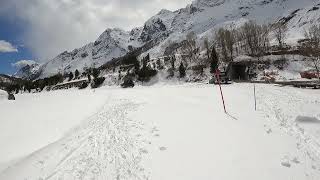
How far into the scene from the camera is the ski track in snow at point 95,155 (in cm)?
925

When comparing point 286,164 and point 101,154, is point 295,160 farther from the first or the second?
point 101,154

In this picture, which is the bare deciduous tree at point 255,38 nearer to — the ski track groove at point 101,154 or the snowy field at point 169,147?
the snowy field at point 169,147

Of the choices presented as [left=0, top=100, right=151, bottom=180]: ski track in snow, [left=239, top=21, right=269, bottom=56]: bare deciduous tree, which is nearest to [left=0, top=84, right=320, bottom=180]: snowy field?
[left=0, top=100, right=151, bottom=180]: ski track in snow

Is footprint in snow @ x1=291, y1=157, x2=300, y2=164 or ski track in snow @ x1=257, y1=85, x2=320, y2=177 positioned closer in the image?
footprint in snow @ x1=291, y1=157, x2=300, y2=164

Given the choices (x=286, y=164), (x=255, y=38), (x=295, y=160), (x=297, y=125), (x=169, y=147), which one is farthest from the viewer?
(x=255, y=38)

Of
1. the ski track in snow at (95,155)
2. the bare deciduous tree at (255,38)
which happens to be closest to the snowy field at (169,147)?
the ski track in snow at (95,155)

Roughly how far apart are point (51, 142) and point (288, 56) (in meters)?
84.7

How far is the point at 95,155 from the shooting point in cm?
1105

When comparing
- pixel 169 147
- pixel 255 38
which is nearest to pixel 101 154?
pixel 169 147

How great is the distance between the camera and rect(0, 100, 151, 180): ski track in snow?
925 centimetres

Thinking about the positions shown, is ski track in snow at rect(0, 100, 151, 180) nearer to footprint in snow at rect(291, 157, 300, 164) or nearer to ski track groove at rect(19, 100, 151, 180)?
ski track groove at rect(19, 100, 151, 180)

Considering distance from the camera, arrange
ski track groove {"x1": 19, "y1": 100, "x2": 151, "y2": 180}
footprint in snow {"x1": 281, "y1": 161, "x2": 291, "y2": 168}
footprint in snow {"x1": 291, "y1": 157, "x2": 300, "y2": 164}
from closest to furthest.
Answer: ski track groove {"x1": 19, "y1": 100, "x2": 151, "y2": 180} < footprint in snow {"x1": 281, "y1": 161, "x2": 291, "y2": 168} < footprint in snow {"x1": 291, "y1": 157, "x2": 300, "y2": 164}

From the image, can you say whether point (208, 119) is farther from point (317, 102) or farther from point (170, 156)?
point (317, 102)

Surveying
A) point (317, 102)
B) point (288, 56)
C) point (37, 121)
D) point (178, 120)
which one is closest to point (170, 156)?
point (178, 120)
